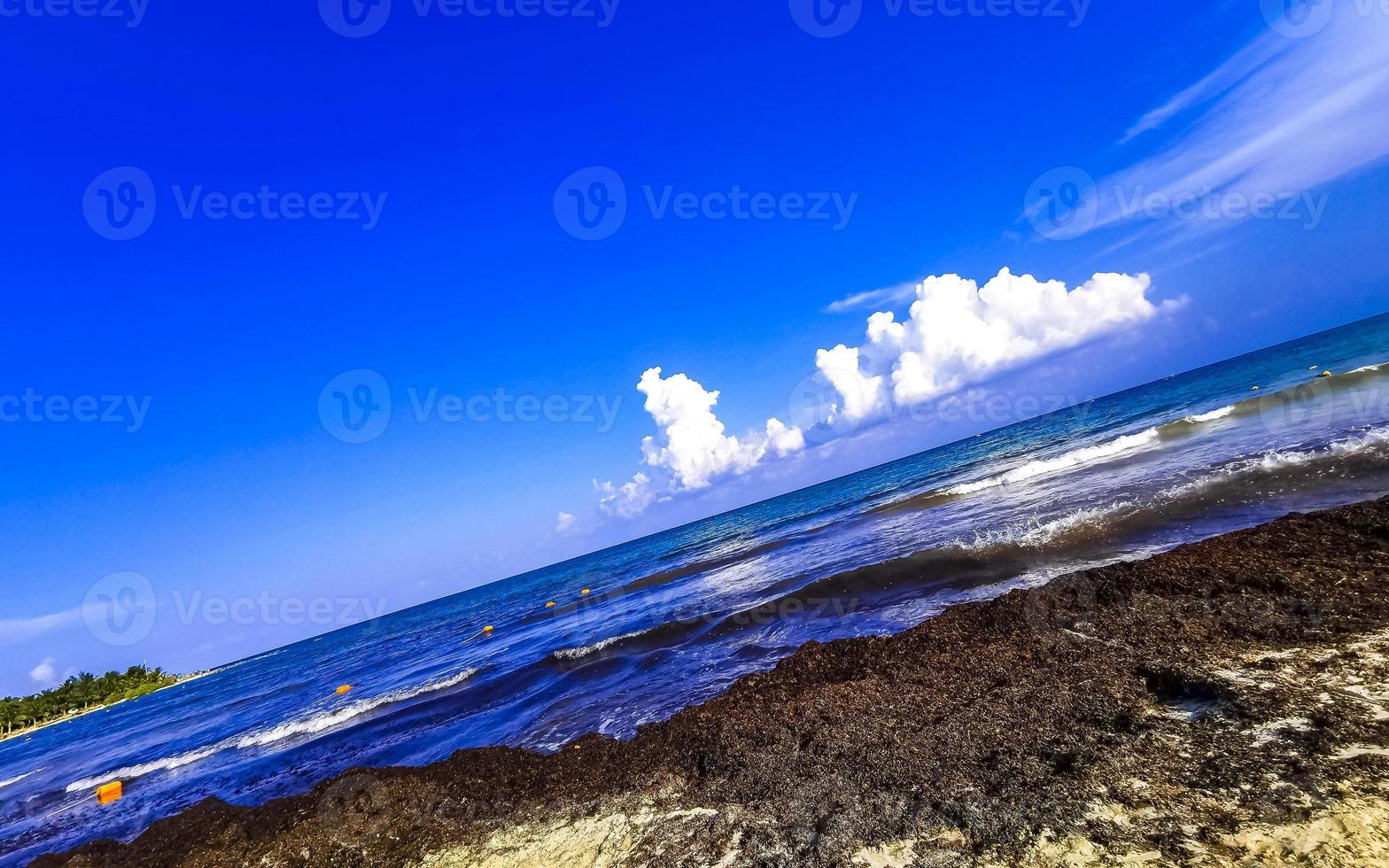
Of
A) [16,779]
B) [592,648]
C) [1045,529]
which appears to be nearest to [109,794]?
[592,648]

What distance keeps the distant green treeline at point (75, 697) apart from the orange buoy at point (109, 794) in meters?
93.4

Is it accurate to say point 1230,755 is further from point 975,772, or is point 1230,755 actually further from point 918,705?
point 918,705

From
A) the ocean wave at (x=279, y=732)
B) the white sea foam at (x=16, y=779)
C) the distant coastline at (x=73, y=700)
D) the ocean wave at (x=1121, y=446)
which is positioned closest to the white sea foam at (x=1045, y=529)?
the ocean wave at (x=1121, y=446)

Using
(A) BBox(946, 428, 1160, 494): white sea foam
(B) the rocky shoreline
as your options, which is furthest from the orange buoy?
(A) BBox(946, 428, 1160, 494): white sea foam

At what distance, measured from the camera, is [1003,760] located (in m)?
5.12

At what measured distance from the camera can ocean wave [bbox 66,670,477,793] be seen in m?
18.3

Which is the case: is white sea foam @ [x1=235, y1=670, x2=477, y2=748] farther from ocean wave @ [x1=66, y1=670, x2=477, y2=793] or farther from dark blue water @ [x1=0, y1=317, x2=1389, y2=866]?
dark blue water @ [x1=0, y1=317, x2=1389, y2=866]

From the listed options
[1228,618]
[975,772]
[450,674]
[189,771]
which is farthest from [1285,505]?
[189,771]

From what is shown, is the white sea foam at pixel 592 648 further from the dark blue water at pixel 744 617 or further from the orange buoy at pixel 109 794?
the orange buoy at pixel 109 794

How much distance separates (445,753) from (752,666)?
6.50 meters

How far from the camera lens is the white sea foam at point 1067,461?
26781 mm

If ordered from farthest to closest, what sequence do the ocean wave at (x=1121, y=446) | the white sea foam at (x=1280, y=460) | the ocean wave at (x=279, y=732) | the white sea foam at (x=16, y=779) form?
1. the ocean wave at (x=1121, y=446)
2. the white sea foam at (x=16, y=779)
3. the ocean wave at (x=279, y=732)
4. the white sea foam at (x=1280, y=460)

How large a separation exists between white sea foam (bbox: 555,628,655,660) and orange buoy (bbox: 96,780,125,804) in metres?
12.1

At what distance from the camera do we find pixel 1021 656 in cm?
721
